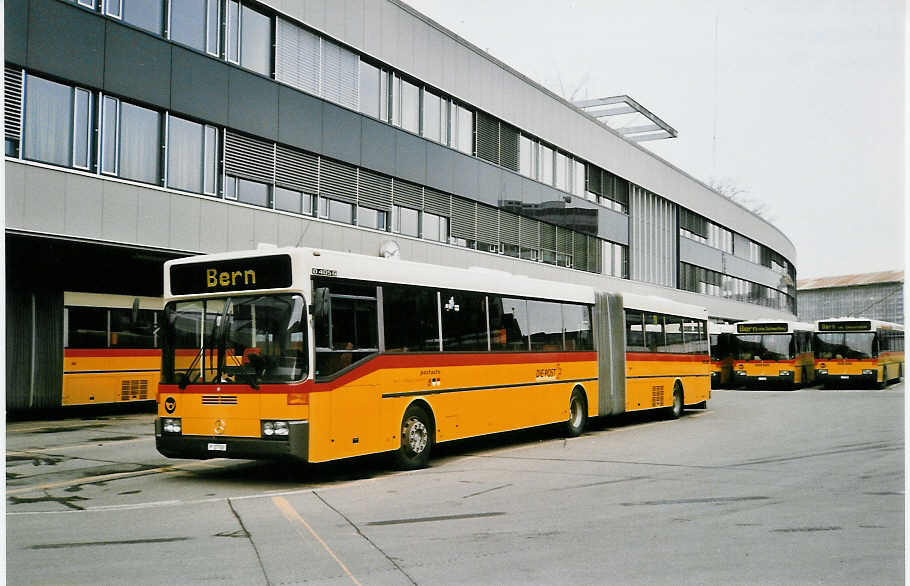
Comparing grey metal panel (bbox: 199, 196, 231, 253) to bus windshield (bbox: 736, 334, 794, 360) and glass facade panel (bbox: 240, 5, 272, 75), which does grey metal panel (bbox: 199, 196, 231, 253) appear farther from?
bus windshield (bbox: 736, 334, 794, 360)

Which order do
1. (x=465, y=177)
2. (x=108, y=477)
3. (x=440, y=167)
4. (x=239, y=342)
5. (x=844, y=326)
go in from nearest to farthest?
1. (x=239, y=342)
2. (x=108, y=477)
3. (x=440, y=167)
4. (x=465, y=177)
5. (x=844, y=326)

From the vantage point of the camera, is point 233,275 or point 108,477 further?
point 108,477

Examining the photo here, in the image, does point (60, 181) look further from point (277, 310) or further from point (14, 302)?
point (277, 310)

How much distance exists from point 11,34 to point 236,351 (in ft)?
31.7

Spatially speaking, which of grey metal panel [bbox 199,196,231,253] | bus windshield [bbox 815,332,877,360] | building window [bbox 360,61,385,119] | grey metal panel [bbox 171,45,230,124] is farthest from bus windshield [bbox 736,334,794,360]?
grey metal panel [bbox 171,45,230,124]

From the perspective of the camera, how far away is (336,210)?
2477 cm

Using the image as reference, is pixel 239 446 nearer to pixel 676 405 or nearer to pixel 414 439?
pixel 414 439

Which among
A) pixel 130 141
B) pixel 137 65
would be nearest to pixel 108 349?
pixel 130 141

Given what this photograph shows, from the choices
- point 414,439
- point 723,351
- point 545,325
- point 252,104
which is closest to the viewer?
point 414,439

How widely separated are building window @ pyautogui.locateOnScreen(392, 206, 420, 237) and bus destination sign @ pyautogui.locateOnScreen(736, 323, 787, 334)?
14465mm

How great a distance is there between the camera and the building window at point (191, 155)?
2008 centimetres

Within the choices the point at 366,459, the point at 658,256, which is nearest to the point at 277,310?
the point at 366,459

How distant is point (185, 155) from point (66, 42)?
3.66m

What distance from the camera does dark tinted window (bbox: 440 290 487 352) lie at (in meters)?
13.4
